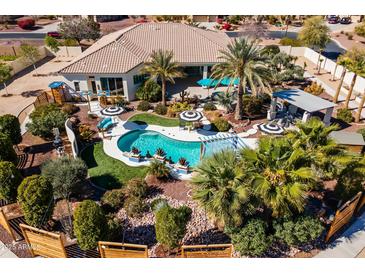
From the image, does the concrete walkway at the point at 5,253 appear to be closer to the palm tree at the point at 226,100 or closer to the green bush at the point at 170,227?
the green bush at the point at 170,227

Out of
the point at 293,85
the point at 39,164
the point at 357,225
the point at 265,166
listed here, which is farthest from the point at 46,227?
the point at 293,85

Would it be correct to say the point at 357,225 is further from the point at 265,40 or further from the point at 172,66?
the point at 265,40

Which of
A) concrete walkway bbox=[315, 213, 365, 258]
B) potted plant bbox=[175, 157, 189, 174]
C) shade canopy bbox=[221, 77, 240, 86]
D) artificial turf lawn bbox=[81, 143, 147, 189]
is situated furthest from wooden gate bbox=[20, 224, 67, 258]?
shade canopy bbox=[221, 77, 240, 86]

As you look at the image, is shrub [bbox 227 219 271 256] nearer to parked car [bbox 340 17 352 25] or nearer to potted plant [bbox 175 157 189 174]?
potted plant [bbox 175 157 189 174]

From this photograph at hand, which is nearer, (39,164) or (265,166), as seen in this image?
(265,166)

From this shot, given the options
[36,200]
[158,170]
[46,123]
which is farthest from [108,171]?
[46,123]
